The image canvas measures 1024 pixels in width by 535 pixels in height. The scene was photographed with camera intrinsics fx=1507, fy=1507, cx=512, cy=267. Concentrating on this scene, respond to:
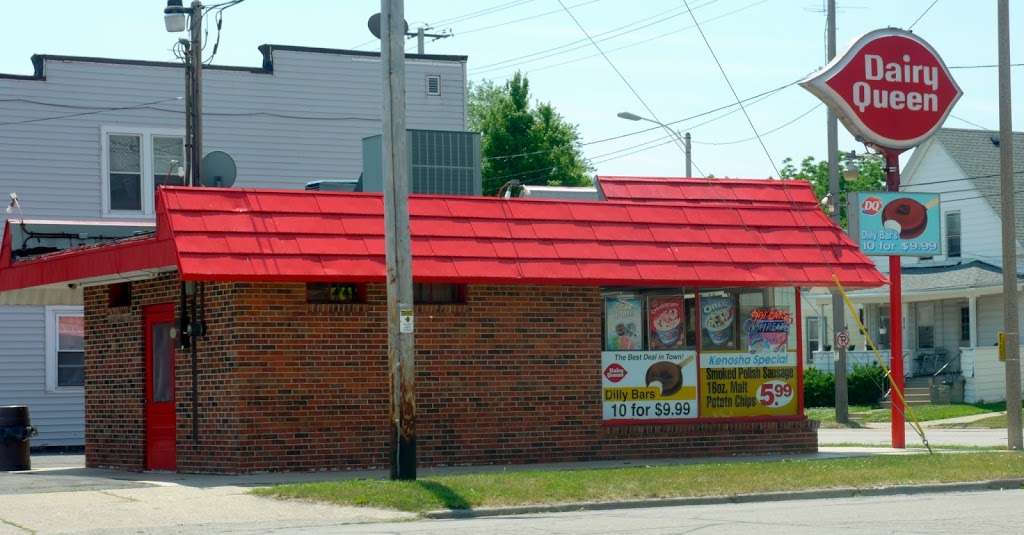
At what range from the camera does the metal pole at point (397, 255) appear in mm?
16812

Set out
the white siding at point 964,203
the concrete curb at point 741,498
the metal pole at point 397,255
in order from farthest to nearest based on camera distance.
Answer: the white siding at point 964,203 < the metal pole at point 397,255 < the concrete curb at point 741,498

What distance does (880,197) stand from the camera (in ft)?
78.7

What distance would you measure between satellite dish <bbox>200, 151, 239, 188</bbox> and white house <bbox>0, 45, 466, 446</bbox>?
7.50m

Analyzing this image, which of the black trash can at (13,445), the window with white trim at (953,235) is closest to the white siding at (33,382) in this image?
the black trash can at (13,445)

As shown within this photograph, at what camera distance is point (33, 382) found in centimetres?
3234

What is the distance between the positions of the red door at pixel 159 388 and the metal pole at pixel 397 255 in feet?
17.2

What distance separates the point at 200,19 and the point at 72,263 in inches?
256

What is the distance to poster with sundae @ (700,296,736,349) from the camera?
2250 centimetres

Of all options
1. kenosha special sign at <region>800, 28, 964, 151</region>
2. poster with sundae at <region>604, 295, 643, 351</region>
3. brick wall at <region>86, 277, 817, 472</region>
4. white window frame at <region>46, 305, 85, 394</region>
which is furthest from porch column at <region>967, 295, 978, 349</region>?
white window frame at <region>46, 305, 85, 394</region>

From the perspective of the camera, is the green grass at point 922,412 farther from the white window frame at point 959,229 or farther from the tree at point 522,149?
the tree at point 522,149

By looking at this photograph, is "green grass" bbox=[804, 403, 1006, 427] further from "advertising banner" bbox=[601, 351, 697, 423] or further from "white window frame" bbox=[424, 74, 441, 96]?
"advertising banner" bbox=[601, 351, 697, 423]

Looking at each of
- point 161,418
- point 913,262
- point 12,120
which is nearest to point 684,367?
point 161,418

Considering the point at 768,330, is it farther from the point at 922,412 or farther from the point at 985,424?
the point at 922,412

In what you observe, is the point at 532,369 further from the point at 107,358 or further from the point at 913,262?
the point at 913,262
